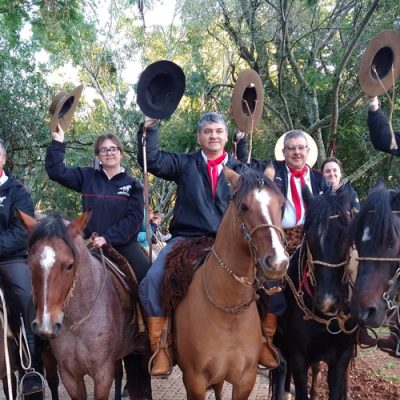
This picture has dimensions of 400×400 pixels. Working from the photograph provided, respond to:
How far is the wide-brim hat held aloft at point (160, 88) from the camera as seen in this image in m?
4.94

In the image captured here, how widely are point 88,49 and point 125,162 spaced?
18.7 ft

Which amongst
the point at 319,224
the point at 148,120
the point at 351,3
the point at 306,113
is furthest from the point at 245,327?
the point at 306,113

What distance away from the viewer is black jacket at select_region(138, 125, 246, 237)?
15.4ft

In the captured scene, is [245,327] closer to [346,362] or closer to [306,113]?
[346,362]

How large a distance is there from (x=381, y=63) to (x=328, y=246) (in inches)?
83.6

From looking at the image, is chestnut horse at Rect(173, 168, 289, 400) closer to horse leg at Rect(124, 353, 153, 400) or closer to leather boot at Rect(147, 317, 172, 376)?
leather boot at Rect(147, 317, 172, 376)

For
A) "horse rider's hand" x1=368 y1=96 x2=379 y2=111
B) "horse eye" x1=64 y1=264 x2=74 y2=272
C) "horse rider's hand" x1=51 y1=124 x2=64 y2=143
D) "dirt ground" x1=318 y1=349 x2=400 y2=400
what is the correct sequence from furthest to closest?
"dirt ground" x1=318 y1=349 x2=400 y2=400, "horse rider's hand" x1=51 y1=124 x2=64 y2=143, "horse rider's hand" x1=368 y1=96 x2=379 y2=111, "horse eye" x1=64 y1=264 x2=74 y2=272

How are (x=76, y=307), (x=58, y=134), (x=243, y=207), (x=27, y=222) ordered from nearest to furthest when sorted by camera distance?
(x=243, y=207), (x=27, y=222), (x=76, y=307), (x=58, y=134)

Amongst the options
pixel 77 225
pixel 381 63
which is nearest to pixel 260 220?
pixel 77 225

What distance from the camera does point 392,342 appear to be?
14.4 ft

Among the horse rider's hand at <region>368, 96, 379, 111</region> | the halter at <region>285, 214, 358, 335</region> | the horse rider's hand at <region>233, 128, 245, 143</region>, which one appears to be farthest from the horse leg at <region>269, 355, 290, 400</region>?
the horse rider's hand at <region>368, 96, 379, 111</region>

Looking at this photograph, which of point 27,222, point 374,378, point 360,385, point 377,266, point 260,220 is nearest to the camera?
point 260,220

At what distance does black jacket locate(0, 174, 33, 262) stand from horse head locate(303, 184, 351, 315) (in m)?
2.63

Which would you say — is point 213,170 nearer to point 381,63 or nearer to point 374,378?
point 381,63
